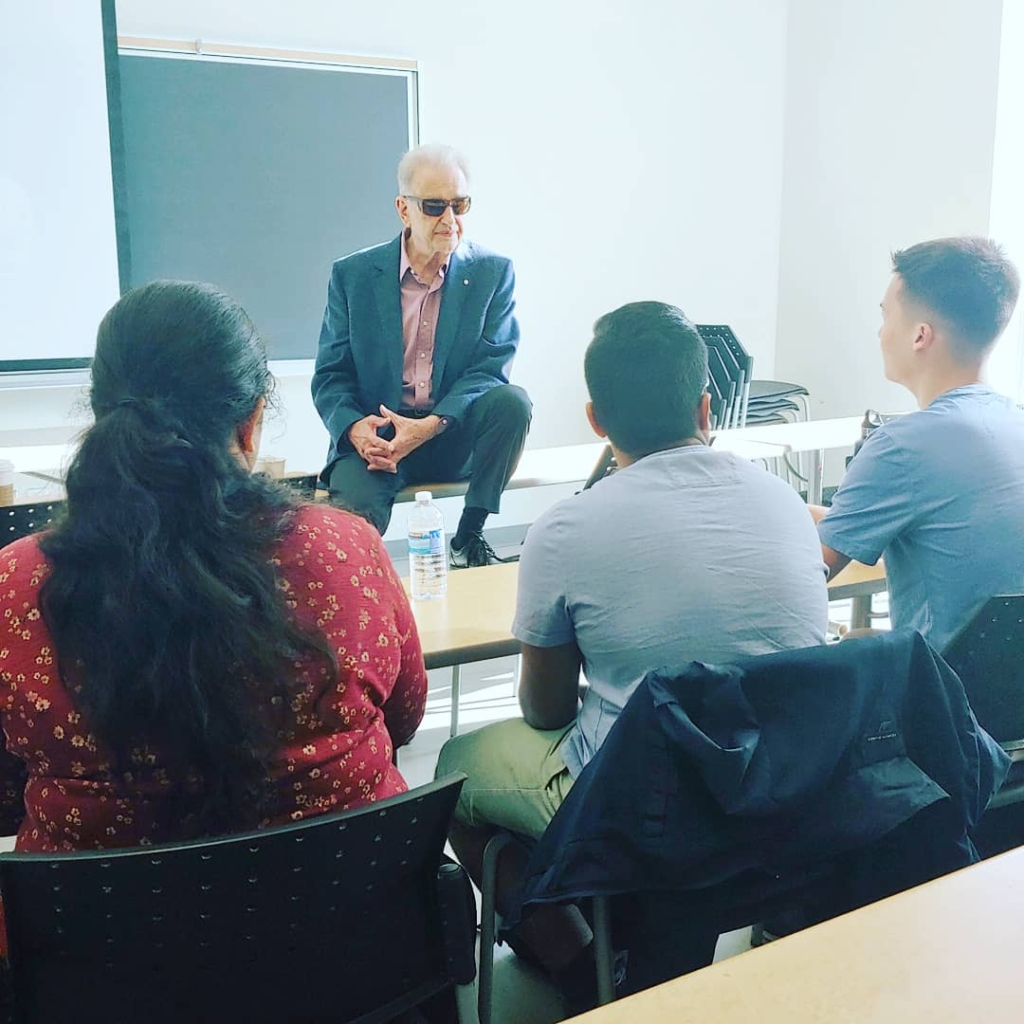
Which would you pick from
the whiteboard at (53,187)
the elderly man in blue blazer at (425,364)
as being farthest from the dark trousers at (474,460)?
the whiteboard at (53,187)

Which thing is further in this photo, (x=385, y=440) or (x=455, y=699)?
(x=385, y=440)

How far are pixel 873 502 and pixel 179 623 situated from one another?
4.00 ft

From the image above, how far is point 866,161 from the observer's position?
16.6 ft

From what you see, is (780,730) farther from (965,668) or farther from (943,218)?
(943,218)

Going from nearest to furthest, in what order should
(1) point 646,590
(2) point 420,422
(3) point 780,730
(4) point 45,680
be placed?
(4) point 45,680, (3) point 780,730, (1) point 646,590, (2) point 420,422

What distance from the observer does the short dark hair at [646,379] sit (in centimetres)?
152

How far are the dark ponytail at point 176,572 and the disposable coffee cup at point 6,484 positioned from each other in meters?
1.51

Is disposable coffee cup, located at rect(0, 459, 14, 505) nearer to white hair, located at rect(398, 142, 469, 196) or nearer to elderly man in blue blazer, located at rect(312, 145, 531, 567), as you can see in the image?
elderly man in blue blazer, located at rect(312, 145, 531, 567)

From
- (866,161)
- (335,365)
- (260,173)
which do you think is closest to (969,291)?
(335,365)

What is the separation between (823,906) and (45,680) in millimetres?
967

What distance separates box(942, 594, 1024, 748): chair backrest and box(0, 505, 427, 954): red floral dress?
81 centimetres

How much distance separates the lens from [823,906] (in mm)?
1404

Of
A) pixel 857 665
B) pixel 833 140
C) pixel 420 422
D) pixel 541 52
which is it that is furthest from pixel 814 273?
pixel 857 665

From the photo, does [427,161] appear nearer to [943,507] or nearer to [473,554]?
[473,554]
